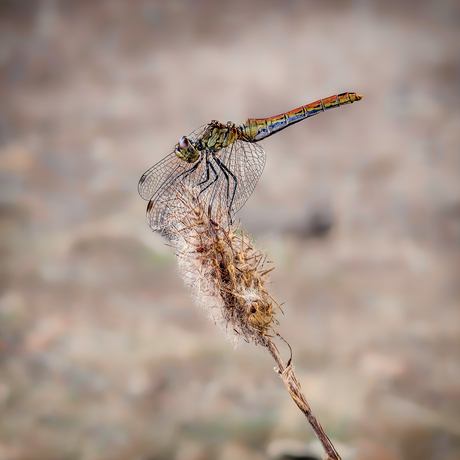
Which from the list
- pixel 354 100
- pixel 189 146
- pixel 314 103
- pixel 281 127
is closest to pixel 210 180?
pixel 189 146

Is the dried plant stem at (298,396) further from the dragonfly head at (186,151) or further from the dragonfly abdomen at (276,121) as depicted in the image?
the dragonfly abdomen at (276,121)

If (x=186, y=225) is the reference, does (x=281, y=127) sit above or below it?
above

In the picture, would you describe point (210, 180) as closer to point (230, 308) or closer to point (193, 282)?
point (193, 282)

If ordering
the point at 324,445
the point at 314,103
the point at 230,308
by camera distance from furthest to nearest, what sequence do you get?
the point at 314,103 → the point at 230,308 → the point at 324,445

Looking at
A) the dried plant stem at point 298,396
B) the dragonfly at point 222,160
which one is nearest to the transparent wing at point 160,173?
the dragonfly at point 222,160

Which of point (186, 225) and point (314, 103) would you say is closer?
point (186, 225)

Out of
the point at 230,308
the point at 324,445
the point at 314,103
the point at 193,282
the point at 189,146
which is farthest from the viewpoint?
the point at 314,103

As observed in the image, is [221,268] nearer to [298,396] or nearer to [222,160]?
[298,396]

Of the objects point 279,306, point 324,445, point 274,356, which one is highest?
point 279,306
